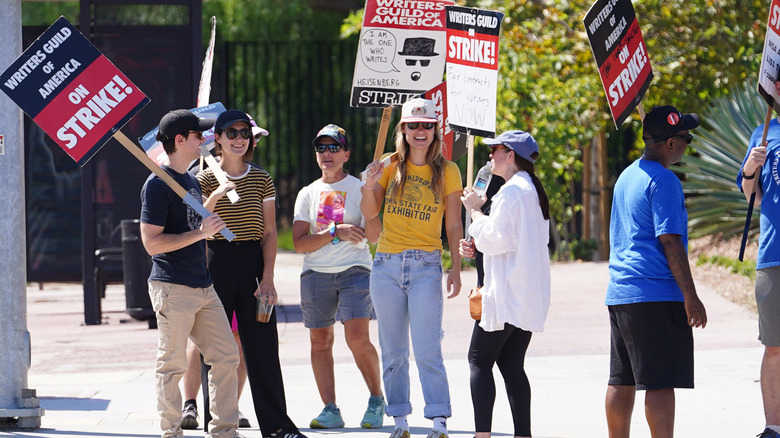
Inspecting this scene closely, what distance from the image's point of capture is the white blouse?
235 inches

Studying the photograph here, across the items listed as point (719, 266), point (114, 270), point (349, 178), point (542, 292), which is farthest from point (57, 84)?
point (719, 266)

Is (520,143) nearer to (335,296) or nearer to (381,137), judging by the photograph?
(381,137)

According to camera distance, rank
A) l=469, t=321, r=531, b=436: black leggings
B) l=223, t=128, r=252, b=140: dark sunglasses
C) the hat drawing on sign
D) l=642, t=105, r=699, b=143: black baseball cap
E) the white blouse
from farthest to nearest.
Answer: the hat drawing on sign → l=223, t=128, r=252, b=140: dark sunglasses → l=469, t=321, r=531, b=436: black leggings → the white blouse → l=642, t=105, r=699, b=143: black baseball cap

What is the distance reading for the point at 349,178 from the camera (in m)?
7.32

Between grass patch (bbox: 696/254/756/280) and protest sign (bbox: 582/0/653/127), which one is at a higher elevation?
protest sign (bbox: 582/0/653/127)

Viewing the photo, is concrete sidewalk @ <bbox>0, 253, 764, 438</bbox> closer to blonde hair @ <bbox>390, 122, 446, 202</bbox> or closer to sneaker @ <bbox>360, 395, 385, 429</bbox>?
sneaker @ <bbox>360, 395, 385, 429</bbox>

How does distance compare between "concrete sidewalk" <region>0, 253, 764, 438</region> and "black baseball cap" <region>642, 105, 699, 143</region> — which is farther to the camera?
"concrete sidewalk" <region>0, 253, 764, 438</region>

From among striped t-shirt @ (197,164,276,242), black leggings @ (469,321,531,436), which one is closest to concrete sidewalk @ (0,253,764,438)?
black leggings @ (469,321,531,436)

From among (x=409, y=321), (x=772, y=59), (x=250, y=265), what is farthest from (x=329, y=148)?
(x=772, y=59)

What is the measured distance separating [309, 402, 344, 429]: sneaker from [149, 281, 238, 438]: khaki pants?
0.84 meters

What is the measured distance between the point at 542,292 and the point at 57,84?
2.81 meters

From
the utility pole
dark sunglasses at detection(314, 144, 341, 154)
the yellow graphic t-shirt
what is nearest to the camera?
the yellow graphic t-shirt

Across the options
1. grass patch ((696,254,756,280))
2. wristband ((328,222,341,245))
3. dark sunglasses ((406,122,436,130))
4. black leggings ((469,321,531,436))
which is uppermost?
dark sunglasses ((406,122,436,130))

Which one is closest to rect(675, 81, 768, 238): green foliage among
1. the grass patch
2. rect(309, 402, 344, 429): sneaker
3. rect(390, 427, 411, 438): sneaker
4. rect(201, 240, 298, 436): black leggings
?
the grass patch
